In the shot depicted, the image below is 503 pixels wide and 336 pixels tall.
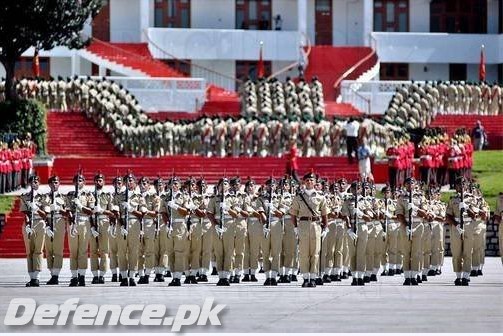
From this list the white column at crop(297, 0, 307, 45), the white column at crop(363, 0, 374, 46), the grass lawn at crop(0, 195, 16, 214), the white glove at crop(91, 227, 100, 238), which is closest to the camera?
the white glove at crop(91, 227, 100, 238)

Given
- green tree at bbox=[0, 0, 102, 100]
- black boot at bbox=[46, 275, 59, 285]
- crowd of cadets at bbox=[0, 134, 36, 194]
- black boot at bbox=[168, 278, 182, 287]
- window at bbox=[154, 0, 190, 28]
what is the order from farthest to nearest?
1. window at bbox=[154, 0, 190, 28]
2. green tree at bbox=[0, 0, 102, 100]
3. crowd of cadets at bbox=[0, 134, 36, 194]
4. black boot at bbox=[46, 275, 59, 285]
5. black boot at bbox=[168, 278, 182, 287]

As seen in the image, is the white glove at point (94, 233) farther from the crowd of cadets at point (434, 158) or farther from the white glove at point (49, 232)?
the crowd of cadets at point (434, 158)

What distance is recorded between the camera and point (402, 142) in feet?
137

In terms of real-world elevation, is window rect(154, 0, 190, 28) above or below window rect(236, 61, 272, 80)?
above

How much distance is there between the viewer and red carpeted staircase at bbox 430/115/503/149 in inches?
2060

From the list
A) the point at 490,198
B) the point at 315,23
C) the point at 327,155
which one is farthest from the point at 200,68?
the point at 490,198

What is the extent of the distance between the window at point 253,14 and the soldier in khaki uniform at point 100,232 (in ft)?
126

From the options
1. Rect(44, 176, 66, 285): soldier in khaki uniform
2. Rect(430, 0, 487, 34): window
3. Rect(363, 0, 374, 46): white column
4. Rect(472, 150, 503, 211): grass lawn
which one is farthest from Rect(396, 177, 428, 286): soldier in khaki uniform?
Rect(430, 0, 487, 34): window

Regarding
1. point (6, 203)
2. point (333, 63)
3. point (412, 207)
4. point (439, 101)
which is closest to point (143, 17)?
point (333, 63)

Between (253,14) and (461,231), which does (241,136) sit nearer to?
(461,231)

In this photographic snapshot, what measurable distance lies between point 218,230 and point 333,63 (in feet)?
118

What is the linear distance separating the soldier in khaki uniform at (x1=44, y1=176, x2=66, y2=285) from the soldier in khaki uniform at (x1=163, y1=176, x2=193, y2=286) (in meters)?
1.64

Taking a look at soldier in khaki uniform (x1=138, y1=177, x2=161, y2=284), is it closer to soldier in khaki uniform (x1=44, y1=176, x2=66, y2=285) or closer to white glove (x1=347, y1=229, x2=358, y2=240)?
soldier in khaki uniform (x1=44, y1=176, x2=66, y2=285)

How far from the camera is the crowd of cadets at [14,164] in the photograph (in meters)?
39.9
